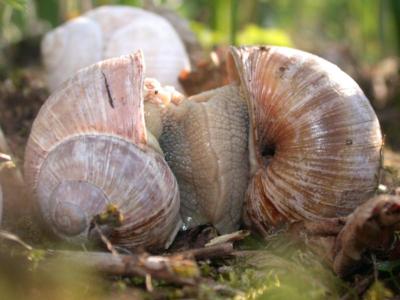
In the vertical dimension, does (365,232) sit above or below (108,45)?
below

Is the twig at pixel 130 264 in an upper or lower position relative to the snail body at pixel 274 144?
lower

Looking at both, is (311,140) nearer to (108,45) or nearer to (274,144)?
(274,144)

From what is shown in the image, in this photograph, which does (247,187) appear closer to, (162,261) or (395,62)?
(162,261)

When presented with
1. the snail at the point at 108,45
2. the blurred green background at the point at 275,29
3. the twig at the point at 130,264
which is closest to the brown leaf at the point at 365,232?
the twig at the point at 130,264

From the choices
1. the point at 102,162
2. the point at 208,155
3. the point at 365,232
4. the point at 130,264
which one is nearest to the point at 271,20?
the point at 208,155

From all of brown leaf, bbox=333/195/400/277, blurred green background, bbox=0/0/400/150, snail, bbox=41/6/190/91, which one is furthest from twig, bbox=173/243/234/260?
snail, bbox=41/6/190/91

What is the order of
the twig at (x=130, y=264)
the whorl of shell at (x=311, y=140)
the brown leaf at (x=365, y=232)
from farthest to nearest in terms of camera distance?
1. the whorl of shell at (x=311, y=140)
2. the brown leaf at (x=365, y=232)
3. the twig at (x=130, y=264)

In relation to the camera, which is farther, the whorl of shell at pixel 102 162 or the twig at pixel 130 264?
the whorl of shell at pixel 102 162

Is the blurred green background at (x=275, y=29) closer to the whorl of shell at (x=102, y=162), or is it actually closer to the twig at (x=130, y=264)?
the whorl of shell at (x=102, y=162)
